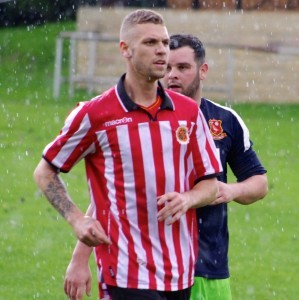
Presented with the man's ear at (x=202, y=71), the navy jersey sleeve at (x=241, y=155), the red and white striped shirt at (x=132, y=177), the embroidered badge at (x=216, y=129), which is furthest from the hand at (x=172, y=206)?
the man's ear at (x=202, y=71)

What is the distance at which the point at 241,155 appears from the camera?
6125 millimetres

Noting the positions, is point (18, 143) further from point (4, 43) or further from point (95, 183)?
point (4, 43)

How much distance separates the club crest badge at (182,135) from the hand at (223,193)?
48 cm

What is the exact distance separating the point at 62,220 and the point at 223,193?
687 centimetres

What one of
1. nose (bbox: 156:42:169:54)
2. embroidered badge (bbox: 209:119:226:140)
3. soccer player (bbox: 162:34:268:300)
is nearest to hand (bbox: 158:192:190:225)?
nose (bbox: 156:42:169:54)

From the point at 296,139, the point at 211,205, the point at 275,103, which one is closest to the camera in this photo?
the point at 211,205

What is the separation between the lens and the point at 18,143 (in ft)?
60.9

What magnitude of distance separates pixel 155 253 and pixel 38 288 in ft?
13.9

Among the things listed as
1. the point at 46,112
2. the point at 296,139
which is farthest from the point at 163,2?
the point at 296,139

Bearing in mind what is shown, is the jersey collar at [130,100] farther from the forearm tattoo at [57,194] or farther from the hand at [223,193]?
the hand at [223,193]

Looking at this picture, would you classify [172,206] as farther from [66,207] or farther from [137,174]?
[66,207]

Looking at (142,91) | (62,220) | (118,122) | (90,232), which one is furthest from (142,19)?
(62,220)

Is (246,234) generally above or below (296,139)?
above


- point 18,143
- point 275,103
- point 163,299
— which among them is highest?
point 163,299
